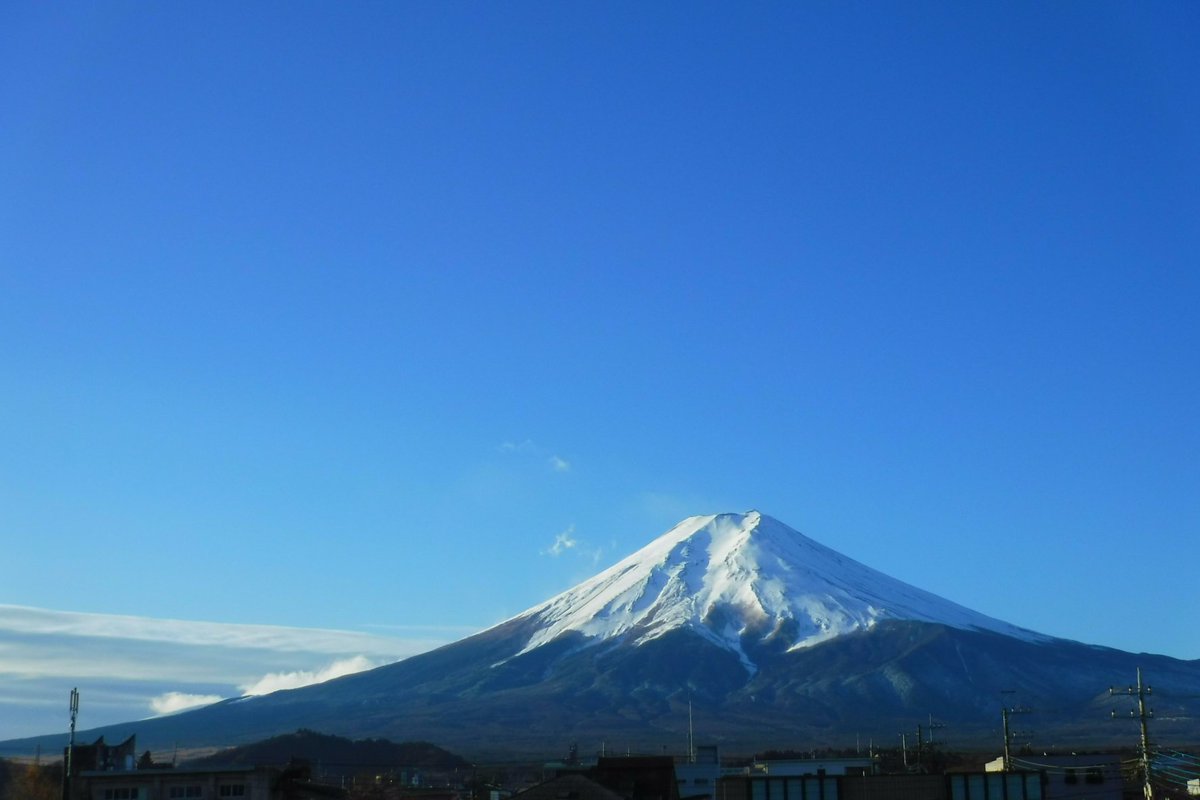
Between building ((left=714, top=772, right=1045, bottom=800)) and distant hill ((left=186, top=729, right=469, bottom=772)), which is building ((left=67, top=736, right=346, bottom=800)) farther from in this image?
distant hill ((left=186, top=729, right=469, bottom=772))

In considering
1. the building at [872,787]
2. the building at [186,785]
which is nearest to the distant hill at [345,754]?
the building at [186,785]

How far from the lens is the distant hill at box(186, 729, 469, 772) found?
162 m

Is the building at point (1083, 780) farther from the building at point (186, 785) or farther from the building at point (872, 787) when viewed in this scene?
the building at point (186, 785)

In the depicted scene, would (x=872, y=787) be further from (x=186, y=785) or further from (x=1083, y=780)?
(x=186, y=785)

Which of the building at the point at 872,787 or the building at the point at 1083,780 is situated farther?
the building at the point at 1083,780

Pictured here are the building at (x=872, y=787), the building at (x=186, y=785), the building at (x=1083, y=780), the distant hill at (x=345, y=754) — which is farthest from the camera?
the distant hill at (x=345, y=754)

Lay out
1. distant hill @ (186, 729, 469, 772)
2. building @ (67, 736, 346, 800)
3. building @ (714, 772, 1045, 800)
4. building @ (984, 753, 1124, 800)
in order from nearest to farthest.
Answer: building @ (67, 736, 346, 800), building @ (714, 772, 1045, 800), building @ (984, 753, 1124, 800), distant hill @ (186, 729, 469, 772)

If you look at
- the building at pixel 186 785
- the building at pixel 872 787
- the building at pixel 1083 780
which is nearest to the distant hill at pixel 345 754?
the building at pixel 1083 780

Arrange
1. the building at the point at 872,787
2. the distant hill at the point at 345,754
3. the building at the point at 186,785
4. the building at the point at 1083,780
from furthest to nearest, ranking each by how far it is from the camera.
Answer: the distant hill at the point at 345,754 < the building at the point at 1083,780 < the building at the point at 872,787 < the building at the point at 186,785

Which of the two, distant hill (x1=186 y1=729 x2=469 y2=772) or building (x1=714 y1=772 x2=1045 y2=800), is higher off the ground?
distant hill (x1=186 y1=729 x2=469 y2=772)

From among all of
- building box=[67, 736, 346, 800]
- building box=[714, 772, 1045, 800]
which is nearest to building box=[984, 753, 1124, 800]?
building box=[714, 772, 1045, 800]

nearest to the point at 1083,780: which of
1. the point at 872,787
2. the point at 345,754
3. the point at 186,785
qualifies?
the point at 872,787

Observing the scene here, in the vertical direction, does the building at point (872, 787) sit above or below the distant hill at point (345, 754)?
below

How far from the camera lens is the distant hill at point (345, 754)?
16250 centimetres
